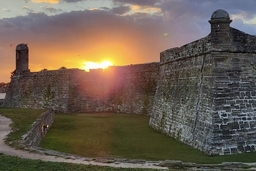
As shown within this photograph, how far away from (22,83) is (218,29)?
26531mm

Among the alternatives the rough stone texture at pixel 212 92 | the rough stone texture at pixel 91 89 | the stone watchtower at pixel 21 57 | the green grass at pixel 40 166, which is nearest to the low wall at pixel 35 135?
the green grass at pixel 40 166

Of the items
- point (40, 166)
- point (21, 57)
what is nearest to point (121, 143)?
point (40, 166)

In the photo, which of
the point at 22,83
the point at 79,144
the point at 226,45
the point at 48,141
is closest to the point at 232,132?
the point at 226,45

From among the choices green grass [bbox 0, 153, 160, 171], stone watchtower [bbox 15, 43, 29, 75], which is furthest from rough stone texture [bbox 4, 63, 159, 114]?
green grass [bbox 0, 153, 160, 171]

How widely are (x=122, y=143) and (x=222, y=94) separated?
4.65m

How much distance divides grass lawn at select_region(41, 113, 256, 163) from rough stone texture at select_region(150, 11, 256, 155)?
58 centimetres

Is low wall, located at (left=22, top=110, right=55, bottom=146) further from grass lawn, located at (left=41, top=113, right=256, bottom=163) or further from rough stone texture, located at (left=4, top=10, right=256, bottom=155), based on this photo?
rough stone texture, located at (left=4, top=10, right=256, bottom=155)

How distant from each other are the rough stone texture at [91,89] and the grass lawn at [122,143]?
7.96m

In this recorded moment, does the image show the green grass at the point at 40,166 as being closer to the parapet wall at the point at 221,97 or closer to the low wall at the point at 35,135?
the low wall at the point at 35,135

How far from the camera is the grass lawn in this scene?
37.1ft

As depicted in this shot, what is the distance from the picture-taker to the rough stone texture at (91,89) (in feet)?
91.4

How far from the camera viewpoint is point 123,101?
29125mm

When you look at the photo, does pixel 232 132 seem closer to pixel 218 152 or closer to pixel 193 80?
pixel 218 152

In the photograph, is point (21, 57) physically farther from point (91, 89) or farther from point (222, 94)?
point (222, 94)
